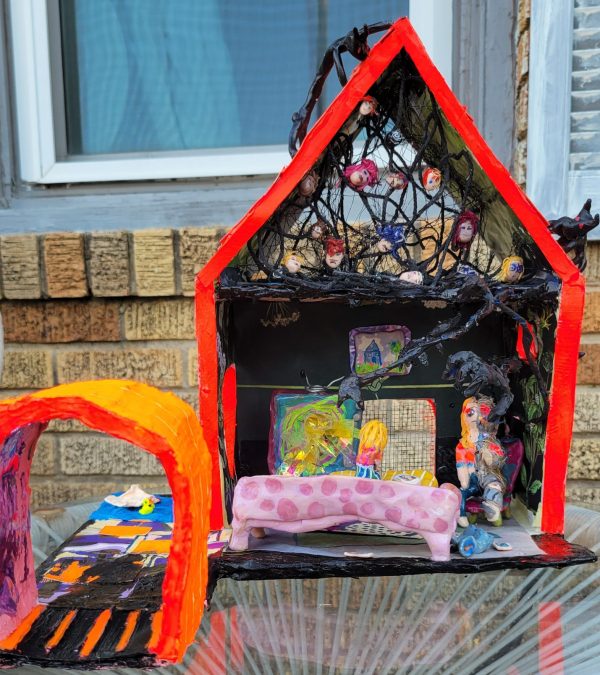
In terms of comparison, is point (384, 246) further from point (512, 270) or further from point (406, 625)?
point (406, 625)

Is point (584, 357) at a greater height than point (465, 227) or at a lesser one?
lesser

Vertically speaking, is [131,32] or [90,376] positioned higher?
[131,32]

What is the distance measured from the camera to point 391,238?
77cm

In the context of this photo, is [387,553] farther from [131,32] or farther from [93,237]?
[131,32]

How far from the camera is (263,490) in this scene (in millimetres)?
694

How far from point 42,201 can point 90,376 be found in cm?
36

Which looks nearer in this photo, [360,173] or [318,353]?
→ [360,173]

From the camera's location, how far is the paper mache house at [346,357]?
54 centimetres

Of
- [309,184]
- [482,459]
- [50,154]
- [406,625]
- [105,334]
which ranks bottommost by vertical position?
[406,625]

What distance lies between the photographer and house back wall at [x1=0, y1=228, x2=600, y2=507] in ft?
Result: 3.86

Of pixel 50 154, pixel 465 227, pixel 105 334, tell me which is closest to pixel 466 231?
pixel 465 227

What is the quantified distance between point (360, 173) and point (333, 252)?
10 centimetres

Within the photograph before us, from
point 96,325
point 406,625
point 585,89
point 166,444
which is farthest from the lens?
point 96,325

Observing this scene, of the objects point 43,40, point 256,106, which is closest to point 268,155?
point 256,106
